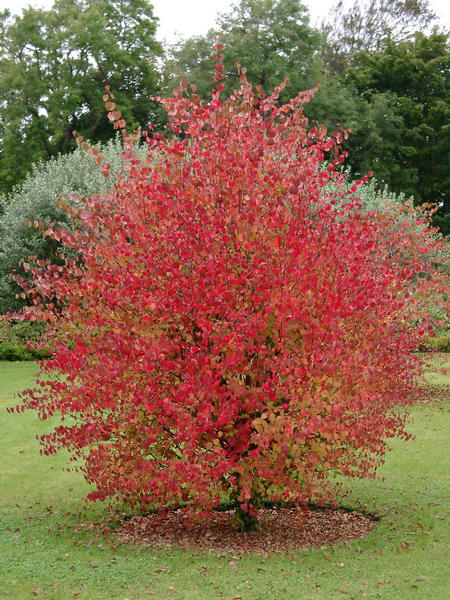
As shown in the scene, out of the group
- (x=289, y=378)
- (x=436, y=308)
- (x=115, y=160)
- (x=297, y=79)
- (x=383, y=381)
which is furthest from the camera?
(x=297, y=79)

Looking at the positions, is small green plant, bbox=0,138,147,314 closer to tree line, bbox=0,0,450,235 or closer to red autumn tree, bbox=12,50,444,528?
tree line, bbox=0,0,450,235

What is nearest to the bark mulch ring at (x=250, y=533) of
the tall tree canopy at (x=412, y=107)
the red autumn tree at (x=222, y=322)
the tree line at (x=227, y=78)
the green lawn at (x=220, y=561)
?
the green lawn at (x=220, y=561)

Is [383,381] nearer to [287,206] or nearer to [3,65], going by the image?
[287,206]

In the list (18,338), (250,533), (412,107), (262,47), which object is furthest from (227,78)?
(250,533)

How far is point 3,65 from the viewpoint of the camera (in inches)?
1330

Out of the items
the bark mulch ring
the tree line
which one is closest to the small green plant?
the tree line

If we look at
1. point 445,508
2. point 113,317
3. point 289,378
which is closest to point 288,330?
point 289,378

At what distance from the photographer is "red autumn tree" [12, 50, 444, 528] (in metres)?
5.89

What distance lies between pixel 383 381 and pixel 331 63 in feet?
123

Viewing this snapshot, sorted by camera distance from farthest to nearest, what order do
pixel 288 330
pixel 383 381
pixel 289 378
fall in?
pixel 383 381, pixel 288 330, pixel 289 378

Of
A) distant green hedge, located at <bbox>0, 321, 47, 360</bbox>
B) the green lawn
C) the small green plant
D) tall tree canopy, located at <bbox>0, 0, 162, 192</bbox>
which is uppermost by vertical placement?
tall tree canopy, located at <bbox>0, 0, 162, 192</bbox>

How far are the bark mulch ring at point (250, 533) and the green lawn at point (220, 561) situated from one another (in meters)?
0.23

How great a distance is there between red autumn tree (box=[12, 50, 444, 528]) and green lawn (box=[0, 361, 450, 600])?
0.61m

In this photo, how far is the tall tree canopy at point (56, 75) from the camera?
32.8 meters
